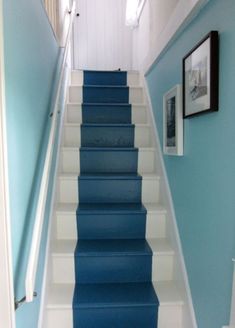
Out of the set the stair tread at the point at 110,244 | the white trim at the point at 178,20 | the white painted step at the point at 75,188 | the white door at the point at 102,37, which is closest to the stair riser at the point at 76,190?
the white painted step at the point at 75,188

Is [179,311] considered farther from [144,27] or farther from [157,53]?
[144,27]

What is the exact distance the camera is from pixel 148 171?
2516 mm

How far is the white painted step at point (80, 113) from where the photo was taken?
293 cm

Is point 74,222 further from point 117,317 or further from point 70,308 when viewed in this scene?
point 117,317

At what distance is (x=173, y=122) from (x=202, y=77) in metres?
0.53

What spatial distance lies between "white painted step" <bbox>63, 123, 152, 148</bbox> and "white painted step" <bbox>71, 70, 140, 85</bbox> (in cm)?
103

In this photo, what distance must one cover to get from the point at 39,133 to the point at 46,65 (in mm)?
562

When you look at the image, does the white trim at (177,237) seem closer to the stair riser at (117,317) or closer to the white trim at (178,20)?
the stair riser at (117,317)

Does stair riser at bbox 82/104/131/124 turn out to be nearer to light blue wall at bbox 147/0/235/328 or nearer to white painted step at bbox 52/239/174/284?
light blue wall at bbox 147/0/235/328

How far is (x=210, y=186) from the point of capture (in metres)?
1.28

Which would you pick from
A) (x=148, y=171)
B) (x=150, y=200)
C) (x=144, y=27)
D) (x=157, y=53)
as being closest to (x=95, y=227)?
(x=150, y=200)

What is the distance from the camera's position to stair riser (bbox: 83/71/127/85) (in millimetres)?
3502

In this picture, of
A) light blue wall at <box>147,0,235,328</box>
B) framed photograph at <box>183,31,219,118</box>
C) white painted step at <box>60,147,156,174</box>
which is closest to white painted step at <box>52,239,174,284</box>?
light blue wall at <box>147,0,235,328</box>

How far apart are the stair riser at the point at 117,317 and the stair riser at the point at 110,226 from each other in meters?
0.56
